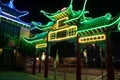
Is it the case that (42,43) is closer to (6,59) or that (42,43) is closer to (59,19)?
(59,19)

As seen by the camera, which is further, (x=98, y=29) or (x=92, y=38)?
(x=92, y=38)

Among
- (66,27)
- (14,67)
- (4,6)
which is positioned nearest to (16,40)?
(14,67)

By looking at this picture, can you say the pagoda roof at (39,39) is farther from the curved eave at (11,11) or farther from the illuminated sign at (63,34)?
the curved eave at (11,11)

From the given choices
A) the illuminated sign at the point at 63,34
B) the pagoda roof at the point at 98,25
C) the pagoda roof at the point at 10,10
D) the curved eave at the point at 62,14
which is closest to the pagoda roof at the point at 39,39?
the illuminated sign at the point at 63,34

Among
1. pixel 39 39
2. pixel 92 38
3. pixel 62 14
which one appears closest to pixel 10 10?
pixel 39 39

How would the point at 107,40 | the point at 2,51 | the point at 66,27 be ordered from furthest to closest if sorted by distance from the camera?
the point at 2,51, the point at 66,27, the point at 107,40

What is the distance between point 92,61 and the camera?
46875 mm

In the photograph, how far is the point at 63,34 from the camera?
16.7 meters

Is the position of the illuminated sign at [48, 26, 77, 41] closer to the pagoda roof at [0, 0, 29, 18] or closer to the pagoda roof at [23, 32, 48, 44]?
the pagoda roof at [23, 32, 48, 44]

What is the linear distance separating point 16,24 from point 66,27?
12588 mm

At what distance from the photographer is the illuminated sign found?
1541 centimetres

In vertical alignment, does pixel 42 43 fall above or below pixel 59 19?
below

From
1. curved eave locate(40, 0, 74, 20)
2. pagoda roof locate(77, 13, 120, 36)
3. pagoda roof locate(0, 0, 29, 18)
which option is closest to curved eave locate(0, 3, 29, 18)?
pagoda roof locate(0, 0, 29, 18)

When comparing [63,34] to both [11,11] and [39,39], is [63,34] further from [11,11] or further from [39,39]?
[11,11]
